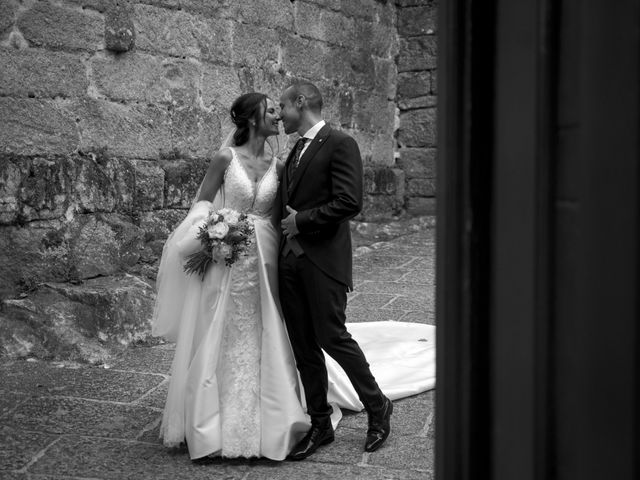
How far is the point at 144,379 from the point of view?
513 cm

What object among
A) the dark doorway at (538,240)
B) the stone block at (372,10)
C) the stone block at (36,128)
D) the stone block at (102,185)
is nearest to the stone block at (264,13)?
the stone block at (372,10)

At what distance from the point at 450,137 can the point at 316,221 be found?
2516 mm

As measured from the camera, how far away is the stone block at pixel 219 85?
739cm

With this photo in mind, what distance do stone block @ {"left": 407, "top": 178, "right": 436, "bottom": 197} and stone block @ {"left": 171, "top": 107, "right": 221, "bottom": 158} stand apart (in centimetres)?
392

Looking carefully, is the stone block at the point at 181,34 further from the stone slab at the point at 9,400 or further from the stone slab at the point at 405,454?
the stone slab at the point at 405,454

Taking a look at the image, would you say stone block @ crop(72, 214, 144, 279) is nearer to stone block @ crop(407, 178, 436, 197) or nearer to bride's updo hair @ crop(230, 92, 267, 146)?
bride's updo hair @ crop(230, 92, 267, 146)

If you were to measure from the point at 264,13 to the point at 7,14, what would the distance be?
2.88 metres

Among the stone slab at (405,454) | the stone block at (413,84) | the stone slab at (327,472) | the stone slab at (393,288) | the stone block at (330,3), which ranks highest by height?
the stone block at (330,3)

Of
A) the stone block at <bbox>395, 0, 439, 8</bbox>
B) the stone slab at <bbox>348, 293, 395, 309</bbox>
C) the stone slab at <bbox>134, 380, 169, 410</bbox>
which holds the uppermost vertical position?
the stone block at <bbox>395, 0, 439, 8</bbox>

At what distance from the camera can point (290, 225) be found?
12.8ft

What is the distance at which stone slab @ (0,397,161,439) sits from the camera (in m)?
4.25

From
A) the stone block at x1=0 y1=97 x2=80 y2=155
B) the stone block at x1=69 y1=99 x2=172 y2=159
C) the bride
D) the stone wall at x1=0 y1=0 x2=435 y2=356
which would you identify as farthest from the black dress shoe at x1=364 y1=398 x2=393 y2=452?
the stone block at x1=69 y1=99 x2=172 y2=159

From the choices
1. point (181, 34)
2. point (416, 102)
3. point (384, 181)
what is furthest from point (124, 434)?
point (416, 102)

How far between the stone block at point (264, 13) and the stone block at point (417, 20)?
8.22ft
